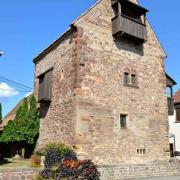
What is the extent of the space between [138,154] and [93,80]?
563 cm

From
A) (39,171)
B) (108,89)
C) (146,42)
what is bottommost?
(39,171)

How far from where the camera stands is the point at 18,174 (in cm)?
1239

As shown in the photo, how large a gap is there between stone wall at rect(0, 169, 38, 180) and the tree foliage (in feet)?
24.7

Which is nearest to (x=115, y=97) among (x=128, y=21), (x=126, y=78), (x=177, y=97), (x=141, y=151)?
(x=126, y=78)

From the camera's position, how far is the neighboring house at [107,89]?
16.8m

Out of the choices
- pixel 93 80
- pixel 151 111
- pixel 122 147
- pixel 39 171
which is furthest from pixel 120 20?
pixel 39 171

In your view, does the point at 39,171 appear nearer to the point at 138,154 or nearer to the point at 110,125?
the point at 110,125

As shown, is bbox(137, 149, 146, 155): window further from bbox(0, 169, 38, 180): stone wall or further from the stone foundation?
bbox(0, 169, 38, 180): stone wall

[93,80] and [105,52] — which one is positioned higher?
Result: [105,52]

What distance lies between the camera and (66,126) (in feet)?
55.5

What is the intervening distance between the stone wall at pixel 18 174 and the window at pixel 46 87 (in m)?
7.19

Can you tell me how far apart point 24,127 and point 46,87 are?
3.29 meters

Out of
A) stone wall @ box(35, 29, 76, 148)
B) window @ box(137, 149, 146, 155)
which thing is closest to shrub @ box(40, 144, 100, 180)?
stone wall @ box(35, 29, 76, 148)

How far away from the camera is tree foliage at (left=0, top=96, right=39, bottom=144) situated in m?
20.2
